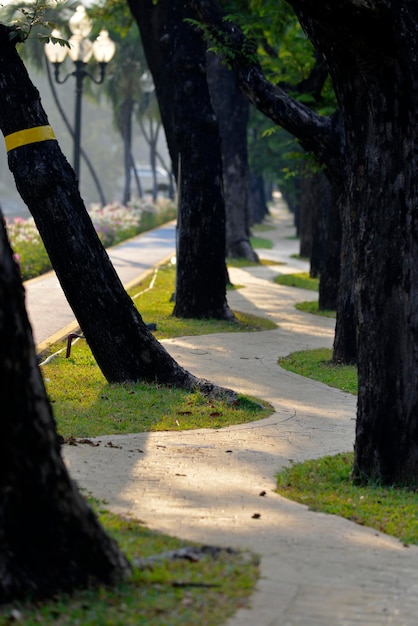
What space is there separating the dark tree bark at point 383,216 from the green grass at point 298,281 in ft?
53.4

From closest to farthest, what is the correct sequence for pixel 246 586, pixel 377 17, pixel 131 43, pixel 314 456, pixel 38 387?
pixel 38 387 < pixel 246 586 < pixel 377 17 < pixel 314 456 < pixel 131 43

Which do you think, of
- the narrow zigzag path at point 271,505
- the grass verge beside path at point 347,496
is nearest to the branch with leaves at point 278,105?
the narrow zigzag path at point 271,505

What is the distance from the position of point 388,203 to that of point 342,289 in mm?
6136

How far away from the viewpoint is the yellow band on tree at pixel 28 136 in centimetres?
1023

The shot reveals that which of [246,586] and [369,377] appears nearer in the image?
[246,586]

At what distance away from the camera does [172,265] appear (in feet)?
94.8

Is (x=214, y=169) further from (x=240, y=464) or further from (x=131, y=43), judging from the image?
(x=131, y=43)

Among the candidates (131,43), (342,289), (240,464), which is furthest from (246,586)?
(131,43)

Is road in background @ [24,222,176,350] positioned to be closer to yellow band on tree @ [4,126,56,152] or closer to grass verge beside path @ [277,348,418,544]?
yellow band on tree @ [4,126,56,152]

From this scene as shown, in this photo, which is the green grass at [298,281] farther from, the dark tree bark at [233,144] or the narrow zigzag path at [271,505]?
the narrow zigzag path at [271,505]

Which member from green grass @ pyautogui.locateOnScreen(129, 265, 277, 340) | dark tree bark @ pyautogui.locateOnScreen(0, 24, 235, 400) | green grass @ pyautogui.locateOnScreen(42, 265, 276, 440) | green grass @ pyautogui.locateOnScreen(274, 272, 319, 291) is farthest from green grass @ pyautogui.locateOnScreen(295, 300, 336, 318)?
dark tree bark @ pyautogui.locateOnScreen(0, 24, 235, 400)

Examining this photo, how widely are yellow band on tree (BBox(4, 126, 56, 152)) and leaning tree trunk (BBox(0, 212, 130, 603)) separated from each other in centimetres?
556

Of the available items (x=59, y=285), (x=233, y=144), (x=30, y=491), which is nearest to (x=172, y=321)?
(x=59, y=285)

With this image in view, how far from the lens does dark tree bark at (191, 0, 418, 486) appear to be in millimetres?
7336
